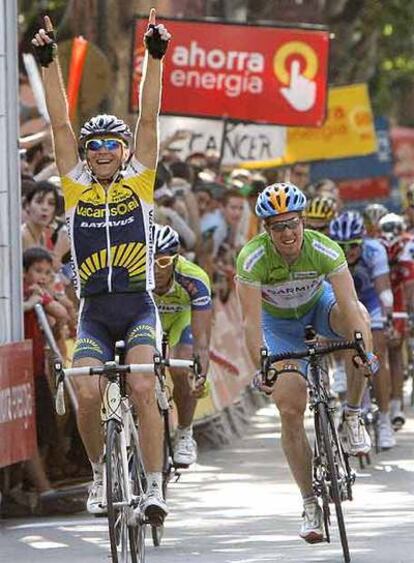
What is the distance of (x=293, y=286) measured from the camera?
12.5 m

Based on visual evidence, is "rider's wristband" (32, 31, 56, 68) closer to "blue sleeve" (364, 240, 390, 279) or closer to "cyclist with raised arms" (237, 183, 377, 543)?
"cyclist with raised arms" (237, 183, 377, 543)

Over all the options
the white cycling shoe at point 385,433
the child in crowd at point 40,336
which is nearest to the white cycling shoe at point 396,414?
the white cycling shoe at point 385,433

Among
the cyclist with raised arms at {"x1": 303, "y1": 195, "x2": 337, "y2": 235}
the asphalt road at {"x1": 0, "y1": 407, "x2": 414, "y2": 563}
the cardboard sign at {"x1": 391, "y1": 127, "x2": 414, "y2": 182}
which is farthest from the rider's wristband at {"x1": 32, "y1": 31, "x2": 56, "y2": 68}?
the cardboard sign at {"x1": 391, "y1": 127, "x2": 414, "y2": 182}

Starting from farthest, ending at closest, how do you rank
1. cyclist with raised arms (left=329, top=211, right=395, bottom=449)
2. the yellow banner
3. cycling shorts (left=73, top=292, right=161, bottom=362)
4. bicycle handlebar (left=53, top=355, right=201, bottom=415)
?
1. the yellow banner
2. cyclist with raised arms (left=329, top=211, right=395, bottom=449)
3. cycling shorts (left=73, top=292, right=161, bottom=362)
4. bicycle handlebar (left=53, top=355, right=201, bottom=415)

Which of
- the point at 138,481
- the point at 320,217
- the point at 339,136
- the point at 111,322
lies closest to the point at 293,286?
the point at 111,322

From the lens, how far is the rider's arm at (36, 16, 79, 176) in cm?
1180

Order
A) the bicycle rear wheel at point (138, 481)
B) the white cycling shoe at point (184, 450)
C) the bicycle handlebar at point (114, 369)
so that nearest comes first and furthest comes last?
the bicycle handlebar at point (114, 369) → the bicycle rear wheel at point (138, 481) → the white cycling shoe at point (184, 450)

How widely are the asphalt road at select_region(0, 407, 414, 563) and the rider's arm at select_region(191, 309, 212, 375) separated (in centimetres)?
104

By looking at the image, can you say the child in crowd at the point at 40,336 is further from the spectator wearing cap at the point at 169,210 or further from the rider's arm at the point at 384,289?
the spectator wearing cap at the point at 169,210

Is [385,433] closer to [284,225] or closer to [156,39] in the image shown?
[284,225]

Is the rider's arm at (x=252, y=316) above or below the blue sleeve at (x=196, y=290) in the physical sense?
below

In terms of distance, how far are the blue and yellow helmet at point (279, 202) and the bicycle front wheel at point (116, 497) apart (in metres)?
1.63

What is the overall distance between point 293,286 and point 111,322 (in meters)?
1.30

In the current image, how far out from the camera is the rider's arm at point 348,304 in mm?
12008
